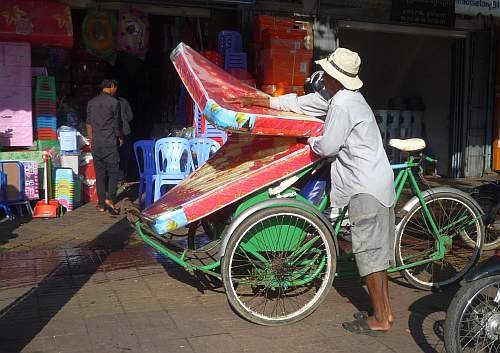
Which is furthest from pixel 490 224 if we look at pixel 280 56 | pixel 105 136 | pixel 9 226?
pixel 9 226

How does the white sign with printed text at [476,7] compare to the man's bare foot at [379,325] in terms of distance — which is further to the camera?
the white sign with printed text at [476,7]

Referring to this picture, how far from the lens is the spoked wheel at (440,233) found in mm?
4676

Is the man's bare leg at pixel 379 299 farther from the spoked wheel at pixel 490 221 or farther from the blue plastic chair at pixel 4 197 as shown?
the blue plastic chair at pixel 4 197

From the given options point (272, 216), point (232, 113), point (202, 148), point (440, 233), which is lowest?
point (440, 233)

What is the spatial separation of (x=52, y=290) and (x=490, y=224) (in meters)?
4.26

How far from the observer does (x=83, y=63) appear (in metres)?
9.79

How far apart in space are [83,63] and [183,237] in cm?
547

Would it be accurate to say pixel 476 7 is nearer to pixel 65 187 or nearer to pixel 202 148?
pixel 202 148

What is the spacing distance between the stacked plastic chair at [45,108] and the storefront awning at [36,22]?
54 centimetres

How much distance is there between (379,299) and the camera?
396 centimetres

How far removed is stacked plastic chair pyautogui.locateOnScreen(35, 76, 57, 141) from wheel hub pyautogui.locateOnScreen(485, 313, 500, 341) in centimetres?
662

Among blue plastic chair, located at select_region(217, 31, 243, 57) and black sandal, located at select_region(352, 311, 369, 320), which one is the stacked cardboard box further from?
black sandal, located at select_region(352, 311, 369, 320)

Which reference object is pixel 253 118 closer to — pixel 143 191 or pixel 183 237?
pixel 183 237

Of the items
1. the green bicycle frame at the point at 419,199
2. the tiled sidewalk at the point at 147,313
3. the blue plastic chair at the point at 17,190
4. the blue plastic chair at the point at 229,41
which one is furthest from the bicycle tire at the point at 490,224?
the blue plastic chair at the point at 17,190
